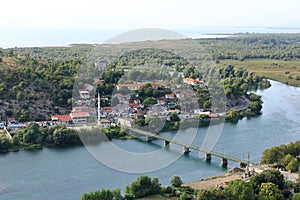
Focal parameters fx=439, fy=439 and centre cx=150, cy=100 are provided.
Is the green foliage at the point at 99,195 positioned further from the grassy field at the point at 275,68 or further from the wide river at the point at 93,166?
the grassy field at the point at 275,68

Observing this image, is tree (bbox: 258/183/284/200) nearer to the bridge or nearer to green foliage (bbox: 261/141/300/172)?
green foliage (bbox: 261/141/300/172)

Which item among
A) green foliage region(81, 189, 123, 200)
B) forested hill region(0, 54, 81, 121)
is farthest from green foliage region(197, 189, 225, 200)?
forested hill region(0, 54, 81, 121)

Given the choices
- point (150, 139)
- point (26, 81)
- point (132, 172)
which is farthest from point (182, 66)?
point (132, 172)

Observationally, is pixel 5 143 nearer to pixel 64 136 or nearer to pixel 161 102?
pixel 64 136

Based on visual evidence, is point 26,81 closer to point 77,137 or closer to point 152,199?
point 77,137

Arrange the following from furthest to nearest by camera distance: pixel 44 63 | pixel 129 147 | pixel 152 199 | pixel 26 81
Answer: pixel 44 63 < pixel 26 81 < pixel 129 147 < pixel 152 199

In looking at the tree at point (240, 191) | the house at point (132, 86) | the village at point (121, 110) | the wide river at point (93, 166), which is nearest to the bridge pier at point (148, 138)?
the wide river at point (93, 166)
